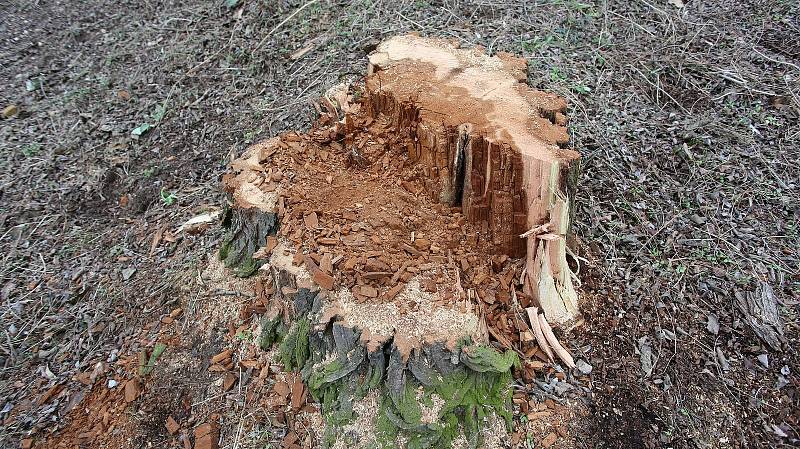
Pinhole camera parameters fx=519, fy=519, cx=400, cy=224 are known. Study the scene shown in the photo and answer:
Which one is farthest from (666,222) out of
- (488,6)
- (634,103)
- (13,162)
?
(13,162)

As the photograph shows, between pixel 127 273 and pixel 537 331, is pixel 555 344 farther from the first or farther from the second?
pixel 127 273

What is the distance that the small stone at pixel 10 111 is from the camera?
437cm

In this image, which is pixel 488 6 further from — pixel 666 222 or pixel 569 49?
pixel 666 222

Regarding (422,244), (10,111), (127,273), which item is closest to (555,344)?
(422,244)

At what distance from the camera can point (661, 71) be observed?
3773 mm

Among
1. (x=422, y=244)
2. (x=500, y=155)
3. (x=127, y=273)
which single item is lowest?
(x=127, y=273)

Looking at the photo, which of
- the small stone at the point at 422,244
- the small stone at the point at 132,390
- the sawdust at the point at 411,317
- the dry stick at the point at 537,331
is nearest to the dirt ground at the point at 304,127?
the small stone at the point at 132,390

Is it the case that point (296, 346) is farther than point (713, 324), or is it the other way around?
point (713, 324)

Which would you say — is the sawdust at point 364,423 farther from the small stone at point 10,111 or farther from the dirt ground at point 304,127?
the small stone at point 10,111

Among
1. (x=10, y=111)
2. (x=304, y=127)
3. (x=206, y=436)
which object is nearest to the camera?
(x=206, y=436)

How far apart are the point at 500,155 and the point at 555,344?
84 cm

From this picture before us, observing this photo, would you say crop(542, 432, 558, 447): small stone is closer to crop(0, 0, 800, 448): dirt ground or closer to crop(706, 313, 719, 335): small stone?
crop(0, 0, 800, 448): dirt ground

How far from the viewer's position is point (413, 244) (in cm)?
209

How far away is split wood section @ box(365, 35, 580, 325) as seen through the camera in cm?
205
